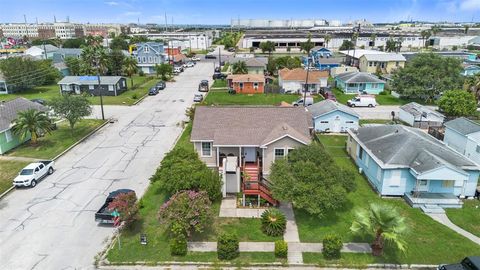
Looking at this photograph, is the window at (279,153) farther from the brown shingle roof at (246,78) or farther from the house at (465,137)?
the brown shingle roof at (246,78)

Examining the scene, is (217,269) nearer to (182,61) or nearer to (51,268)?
(51,268)

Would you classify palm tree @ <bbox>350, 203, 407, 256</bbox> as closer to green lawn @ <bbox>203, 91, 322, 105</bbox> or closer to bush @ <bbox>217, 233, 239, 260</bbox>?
bush @ <bbox>217, 233, 239, 260</bbox>

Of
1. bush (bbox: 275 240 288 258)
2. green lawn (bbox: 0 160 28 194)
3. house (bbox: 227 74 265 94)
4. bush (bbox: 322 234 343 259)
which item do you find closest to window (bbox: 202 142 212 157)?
bush (bbox: 275 240 288 258)

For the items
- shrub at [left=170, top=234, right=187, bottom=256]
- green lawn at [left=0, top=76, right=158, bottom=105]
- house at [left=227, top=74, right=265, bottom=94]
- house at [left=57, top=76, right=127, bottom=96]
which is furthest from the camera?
house at [left=227, top=74, right=265, bottom=94]

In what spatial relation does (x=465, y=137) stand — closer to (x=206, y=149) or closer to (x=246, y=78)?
(x=206, y=149)

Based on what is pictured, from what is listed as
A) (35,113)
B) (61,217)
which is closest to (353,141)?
(61,217)

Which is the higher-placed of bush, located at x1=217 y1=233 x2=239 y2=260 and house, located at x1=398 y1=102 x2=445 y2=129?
house, located at x1=398 y1=102 x2=445 y2=129

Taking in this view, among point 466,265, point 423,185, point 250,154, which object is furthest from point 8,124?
point 466,265
